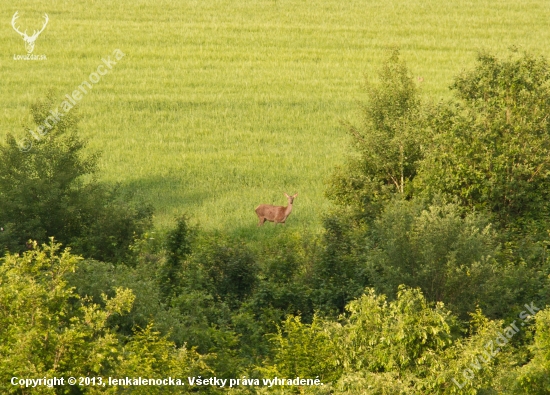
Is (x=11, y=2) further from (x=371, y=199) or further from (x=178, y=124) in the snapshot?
(x=371, y=199)

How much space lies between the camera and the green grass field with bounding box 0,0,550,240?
110ft

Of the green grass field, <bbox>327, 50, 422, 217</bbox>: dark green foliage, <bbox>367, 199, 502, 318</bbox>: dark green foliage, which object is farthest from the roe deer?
<bbox>367, 199, 502, 318</bbox>: dark green foliage

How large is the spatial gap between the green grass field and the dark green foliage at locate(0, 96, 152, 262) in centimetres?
239

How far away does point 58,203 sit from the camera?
23.7 m

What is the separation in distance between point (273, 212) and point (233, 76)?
71.5 feet

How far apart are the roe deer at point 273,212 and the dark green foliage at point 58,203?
14.7ft

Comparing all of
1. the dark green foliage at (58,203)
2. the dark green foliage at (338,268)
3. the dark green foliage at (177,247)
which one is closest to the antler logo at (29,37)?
the dark green foliage at (58,203)

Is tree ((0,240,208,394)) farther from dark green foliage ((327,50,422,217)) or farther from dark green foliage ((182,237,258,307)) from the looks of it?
dark green foliage ((327,50,422,217))

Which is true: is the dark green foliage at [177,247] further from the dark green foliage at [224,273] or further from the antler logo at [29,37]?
the antler logo at [29,37]

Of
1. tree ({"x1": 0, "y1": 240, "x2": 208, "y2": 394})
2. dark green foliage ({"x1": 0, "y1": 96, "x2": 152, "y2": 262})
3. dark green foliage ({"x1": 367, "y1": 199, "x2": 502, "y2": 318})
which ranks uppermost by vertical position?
dark green foliage ({"x1": 0, "y1": 96, "x2": 152, "y2": 262})

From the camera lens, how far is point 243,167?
3500cm

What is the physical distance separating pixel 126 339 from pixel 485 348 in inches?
237

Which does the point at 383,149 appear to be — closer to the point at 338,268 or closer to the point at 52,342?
the point at 338,268

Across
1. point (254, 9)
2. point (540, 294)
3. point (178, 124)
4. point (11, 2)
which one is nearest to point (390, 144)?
point (540, 294)
